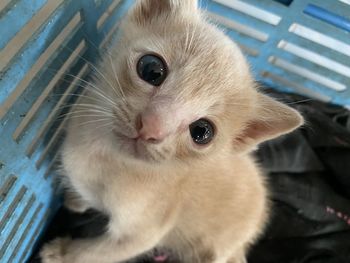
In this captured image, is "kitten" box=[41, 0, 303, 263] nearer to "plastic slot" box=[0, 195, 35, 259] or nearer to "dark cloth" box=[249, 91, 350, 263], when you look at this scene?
"plastic slot" box=[0, 195, 35, 259]

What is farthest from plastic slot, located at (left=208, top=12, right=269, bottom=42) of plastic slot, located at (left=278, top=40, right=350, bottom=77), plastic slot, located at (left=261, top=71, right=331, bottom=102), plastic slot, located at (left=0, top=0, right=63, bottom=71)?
plastic slot, located at (left=0, top=0, right=63, bottom=71)

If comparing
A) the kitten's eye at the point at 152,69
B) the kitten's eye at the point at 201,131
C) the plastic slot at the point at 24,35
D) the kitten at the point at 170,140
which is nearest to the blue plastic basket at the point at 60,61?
the plastic slot at the point at 24,35

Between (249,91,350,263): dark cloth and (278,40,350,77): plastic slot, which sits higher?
(278,40,350,77): plastic slot

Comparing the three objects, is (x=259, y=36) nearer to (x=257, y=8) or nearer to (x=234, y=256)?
(x=257, y=8)

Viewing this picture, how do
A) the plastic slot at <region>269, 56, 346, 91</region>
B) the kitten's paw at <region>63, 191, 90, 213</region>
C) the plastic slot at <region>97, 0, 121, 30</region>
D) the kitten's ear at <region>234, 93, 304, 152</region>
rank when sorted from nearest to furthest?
the kitten's ear at <region>234, 93, 304, 152</region>, the plastic slot at <region>97, 0, 121, 30</region>, the kitten's paw at <region>63, 191, 90, 213</region>, the plastic slot at <region>269, 56, 346, 91</region>

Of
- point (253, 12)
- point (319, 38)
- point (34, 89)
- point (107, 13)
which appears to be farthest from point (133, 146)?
point (319, 38)

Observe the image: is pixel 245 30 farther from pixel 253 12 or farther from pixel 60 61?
pixel 60 61
